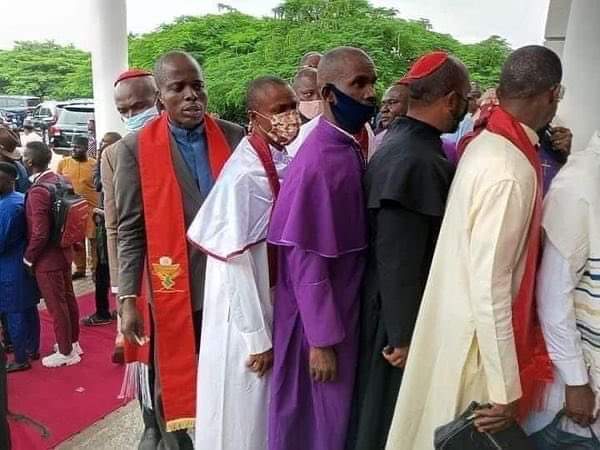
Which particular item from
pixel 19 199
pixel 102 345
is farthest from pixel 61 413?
pixel 19 199

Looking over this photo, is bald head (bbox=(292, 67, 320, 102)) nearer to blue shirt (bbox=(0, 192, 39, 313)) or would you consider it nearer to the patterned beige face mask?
the patterned beige face mask

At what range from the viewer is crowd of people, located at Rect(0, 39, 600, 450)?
5.37 ft

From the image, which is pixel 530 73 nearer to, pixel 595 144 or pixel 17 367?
pixel 595 144

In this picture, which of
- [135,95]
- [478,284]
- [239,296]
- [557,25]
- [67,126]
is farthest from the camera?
[67,126]

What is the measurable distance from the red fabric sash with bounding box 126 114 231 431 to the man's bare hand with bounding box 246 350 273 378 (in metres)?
0.47

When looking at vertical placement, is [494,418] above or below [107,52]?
below

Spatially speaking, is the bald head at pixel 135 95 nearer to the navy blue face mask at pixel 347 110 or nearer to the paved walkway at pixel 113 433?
the navy blue face mask at pixel 347 110

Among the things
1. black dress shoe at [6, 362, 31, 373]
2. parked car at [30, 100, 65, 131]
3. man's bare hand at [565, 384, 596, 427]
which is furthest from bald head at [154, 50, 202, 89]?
parked car at [30, 100, 65, 131]

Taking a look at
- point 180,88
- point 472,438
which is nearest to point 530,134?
point 472,438

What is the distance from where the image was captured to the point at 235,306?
2105 millimetres

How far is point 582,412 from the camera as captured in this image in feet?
5.41

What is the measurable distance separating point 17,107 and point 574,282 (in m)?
21.4

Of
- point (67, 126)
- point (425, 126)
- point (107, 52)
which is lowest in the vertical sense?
point (67, 126)

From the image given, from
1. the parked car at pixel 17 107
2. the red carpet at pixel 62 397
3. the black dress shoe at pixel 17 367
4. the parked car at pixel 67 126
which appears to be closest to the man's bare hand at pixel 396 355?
the red carpet at pixel 62 397
